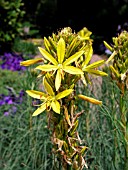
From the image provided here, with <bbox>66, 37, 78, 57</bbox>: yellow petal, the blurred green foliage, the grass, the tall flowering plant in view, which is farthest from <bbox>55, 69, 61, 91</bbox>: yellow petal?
the blurred green foliage

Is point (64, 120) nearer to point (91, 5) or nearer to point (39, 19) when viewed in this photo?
point (91, 5)

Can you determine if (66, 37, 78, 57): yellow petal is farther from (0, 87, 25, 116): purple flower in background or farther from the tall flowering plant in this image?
(0, 87, 25, 116): purple flower in background

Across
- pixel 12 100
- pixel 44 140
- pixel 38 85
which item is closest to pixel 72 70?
pixel 44 140

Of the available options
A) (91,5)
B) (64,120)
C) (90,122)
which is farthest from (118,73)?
(91,5)

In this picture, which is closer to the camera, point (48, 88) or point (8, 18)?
point (48, 88)

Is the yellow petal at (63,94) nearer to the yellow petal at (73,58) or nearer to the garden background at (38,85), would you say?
the yellow petal at (73,58)

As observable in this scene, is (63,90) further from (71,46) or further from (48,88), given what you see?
(71,46)

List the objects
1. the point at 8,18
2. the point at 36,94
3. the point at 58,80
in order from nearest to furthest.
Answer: the point at 58,80 < the point at 36,94 < the point at 8,18
